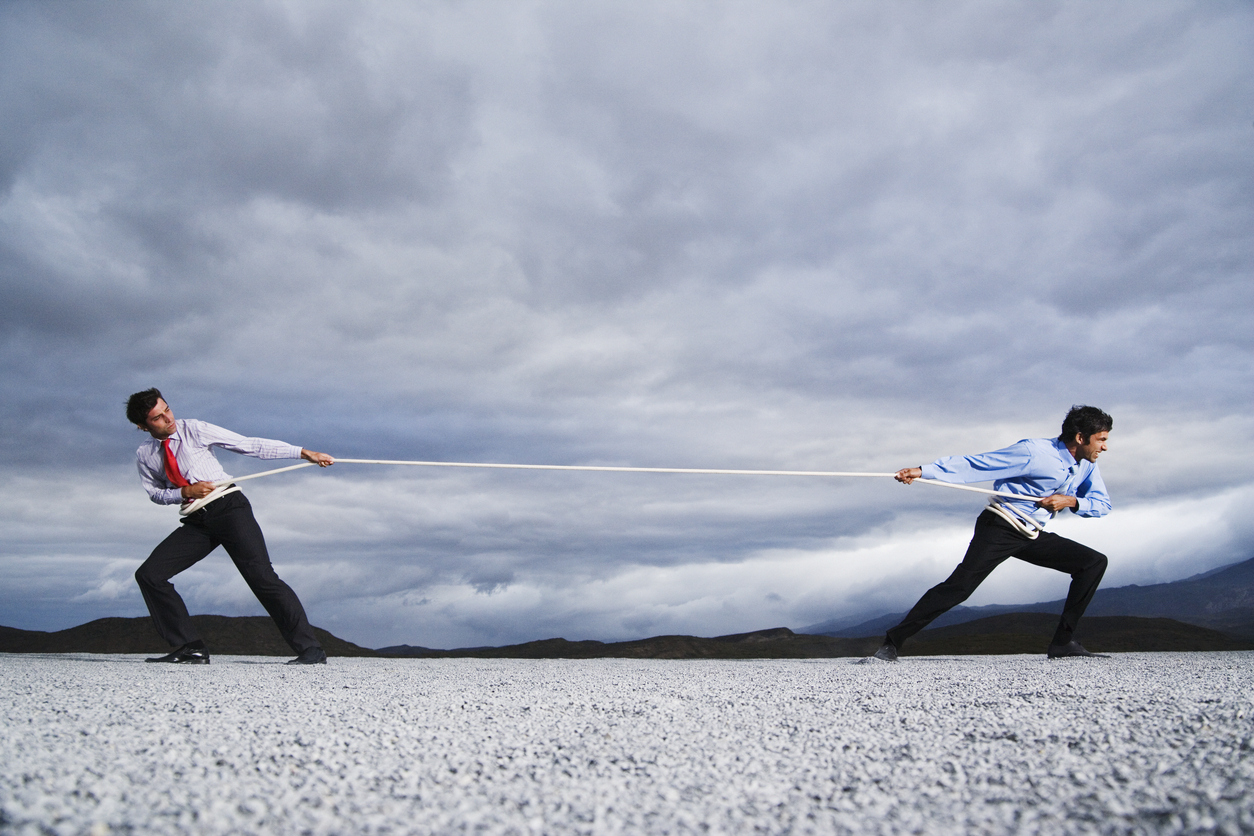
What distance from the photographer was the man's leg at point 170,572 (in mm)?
5906

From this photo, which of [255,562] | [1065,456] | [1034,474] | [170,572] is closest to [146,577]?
[170,572]

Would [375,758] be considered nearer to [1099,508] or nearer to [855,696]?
[855,696]

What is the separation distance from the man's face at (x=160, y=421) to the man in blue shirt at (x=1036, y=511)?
5846 millimetres

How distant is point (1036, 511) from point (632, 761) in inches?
209

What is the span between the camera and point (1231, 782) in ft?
6.82

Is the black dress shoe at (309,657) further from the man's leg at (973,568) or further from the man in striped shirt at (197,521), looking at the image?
the man's leg at (973,568)

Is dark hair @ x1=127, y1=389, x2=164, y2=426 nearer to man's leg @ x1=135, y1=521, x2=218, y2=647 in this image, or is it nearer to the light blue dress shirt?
man's leg @ x1=135, y1=521, x2=218, y2=647

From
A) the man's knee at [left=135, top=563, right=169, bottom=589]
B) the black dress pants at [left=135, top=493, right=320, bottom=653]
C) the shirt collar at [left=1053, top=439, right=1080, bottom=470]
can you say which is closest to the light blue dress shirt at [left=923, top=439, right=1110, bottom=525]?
the shirt collar at [left=1053, top=439, right=1080, bottom=470]

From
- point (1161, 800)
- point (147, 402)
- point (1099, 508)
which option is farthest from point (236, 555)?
point (1099, 508)

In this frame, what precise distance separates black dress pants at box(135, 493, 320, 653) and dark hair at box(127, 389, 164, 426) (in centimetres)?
84

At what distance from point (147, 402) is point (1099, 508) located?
8.08 m

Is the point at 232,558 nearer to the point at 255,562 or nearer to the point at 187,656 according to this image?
the point at 255,562

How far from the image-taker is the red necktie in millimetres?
5836

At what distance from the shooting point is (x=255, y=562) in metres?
5.91
